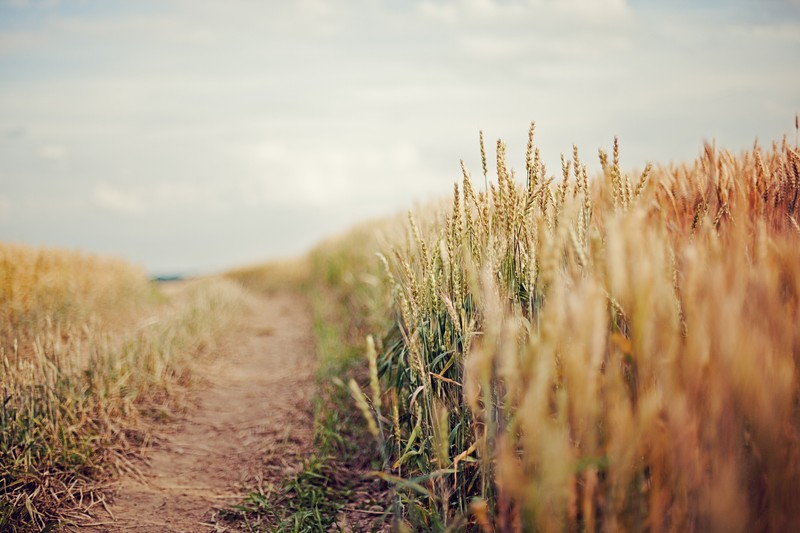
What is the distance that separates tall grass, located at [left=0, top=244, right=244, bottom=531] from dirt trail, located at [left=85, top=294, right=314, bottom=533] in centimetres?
20

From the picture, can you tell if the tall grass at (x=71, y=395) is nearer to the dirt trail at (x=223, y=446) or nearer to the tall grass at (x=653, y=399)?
the dirt trail at (x=223, y=446)

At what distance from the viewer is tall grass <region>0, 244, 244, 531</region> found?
236 centimetres

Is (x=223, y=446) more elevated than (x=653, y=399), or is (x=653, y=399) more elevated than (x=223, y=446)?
(x=653, y=399)

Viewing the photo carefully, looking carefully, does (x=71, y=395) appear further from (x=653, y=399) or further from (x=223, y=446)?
(x=653, y=399)

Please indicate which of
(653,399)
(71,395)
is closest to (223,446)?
(71,395)

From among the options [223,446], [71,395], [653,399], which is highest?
[653,399]

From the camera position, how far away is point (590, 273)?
4.89ft

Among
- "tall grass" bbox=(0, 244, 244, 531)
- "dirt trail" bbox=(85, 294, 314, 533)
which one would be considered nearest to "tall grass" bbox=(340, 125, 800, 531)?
"dirt trail" bbox=(85, 294, 314, 533)

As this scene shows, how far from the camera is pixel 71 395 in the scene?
2789mm

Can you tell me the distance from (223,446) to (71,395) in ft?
3.16

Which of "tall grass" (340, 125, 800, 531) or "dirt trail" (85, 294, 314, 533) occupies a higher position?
"tall grass" (340, 125, 800, 531)

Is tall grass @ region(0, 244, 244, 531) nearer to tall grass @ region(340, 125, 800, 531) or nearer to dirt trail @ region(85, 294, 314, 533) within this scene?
dirt trail @ region(85, 294, 314, 533)

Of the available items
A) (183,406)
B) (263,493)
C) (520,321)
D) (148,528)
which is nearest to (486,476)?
(520,321)

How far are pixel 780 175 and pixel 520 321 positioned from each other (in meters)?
1.79
